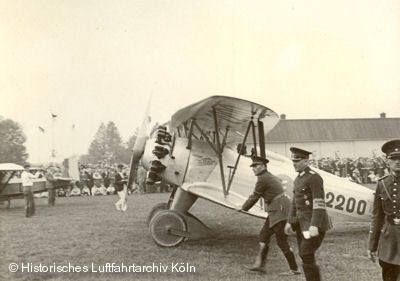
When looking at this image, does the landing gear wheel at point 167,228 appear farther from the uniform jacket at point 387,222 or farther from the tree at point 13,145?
the tree at point 13,145

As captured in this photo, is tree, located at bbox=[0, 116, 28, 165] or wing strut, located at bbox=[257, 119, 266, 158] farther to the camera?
tree, located at bbox=[0, 116, 28, 165]

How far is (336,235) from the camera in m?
8.33

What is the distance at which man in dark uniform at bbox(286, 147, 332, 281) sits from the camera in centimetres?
436

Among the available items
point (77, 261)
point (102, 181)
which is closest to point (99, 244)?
point (77, 261)

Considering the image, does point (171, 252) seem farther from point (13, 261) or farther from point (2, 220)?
point (2, 220)

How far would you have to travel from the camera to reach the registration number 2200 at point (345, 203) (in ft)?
26.2

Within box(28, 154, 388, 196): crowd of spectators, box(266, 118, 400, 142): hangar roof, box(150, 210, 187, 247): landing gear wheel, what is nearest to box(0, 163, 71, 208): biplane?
box(28, 154, 388, 196): crowd of spectators

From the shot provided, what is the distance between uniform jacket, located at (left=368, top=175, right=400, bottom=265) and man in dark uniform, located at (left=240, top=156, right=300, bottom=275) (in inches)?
67.5

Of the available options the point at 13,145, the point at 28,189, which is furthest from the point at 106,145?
the point at 28,189

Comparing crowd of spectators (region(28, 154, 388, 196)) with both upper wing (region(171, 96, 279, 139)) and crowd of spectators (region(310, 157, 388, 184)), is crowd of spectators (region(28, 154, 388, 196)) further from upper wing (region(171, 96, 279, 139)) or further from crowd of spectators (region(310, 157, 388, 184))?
upper wing (region(171, 96, 279, 139))

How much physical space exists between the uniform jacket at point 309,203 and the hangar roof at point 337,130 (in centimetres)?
3448

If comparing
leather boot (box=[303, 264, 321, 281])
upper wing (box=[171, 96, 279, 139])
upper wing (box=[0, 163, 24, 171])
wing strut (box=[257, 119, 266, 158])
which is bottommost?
leather boot (box=[303, 264, 321, 281])

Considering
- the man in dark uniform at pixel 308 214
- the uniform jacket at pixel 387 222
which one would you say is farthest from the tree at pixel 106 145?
the uniform jacket at pixel 387 222

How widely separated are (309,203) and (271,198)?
3.58ft
